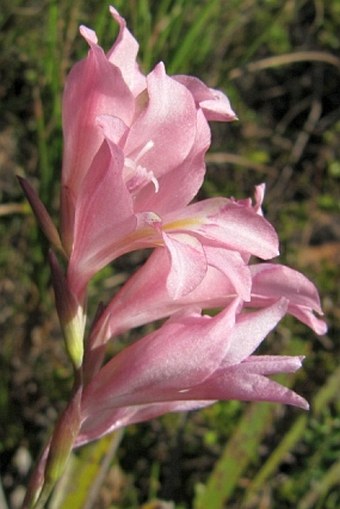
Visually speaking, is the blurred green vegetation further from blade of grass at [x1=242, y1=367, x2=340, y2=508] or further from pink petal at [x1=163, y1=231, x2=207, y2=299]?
pink petal at [x1=163, y1=231, x2=207, y2=299]

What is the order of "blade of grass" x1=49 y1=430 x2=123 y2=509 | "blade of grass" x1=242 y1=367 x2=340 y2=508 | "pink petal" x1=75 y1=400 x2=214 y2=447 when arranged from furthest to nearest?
"blade of grass" x1=242 y1=367 x2=340 y2=508 < "blade of grass" x1=49 y1=430 x2=123 y2=509 < "pink petal" x1=75 y1=400 x2=214 y2=447

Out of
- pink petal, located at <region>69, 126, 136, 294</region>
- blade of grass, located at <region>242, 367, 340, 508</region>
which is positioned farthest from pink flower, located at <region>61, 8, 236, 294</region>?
blade of grass, located at <region>242, 367, 340, 508</region>

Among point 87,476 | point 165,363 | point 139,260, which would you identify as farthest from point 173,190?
point 139,260

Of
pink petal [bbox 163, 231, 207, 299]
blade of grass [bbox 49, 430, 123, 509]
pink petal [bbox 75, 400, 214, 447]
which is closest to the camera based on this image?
pink petal [bbox 163, 231, 207, 299]

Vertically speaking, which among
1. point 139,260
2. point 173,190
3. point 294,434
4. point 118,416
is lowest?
point 139,260

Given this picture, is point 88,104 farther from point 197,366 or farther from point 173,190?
point 197,366

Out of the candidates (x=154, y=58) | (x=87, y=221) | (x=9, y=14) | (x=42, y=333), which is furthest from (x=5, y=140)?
(x=87, y=221)

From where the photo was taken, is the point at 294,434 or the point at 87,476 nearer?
the point at 87,476

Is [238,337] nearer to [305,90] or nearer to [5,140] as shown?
[5,140]
